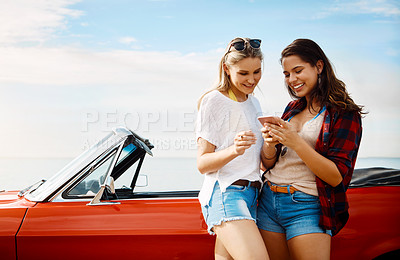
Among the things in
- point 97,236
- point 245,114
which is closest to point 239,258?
point 245,114

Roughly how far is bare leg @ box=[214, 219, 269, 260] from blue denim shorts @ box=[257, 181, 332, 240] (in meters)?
0.18

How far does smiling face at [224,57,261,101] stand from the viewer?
7.43ft

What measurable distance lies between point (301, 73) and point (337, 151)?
1.69 ft

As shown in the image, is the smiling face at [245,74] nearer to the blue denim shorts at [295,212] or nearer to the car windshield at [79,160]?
the blue denim shorts at [295,212]

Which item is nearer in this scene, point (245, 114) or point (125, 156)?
point (245, 114)

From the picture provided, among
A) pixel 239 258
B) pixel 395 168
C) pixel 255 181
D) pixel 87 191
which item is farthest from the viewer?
pixel 395 168

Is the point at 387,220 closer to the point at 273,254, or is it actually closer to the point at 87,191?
the point at 273,254

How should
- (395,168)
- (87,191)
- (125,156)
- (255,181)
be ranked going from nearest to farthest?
(255,181), (87,191), (395,168), (125,156)

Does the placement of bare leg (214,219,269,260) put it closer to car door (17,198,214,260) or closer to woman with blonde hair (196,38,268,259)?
woman with blonde hair (196,38,268,259)

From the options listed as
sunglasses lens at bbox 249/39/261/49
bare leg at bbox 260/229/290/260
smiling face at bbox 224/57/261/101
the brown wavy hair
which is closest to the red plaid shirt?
the brown wavy hair

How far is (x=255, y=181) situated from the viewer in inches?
86.7

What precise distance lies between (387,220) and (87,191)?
2.22m

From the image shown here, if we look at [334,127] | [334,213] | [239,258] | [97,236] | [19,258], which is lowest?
[19,258]

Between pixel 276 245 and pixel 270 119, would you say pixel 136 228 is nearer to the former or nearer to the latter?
pixel 276 245
